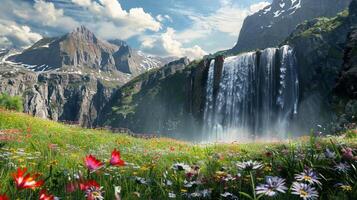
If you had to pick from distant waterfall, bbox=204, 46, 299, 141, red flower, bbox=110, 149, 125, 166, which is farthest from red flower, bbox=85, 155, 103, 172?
distant waterfall, bbox=204, 46, 299, 141

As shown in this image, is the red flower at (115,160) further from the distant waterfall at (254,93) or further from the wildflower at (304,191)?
the distant waterfall at (254,93)

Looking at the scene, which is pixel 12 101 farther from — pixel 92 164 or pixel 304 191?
pixel 304 191

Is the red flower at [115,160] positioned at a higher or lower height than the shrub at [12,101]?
lower

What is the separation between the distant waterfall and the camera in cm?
8156

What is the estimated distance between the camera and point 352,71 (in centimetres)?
3628

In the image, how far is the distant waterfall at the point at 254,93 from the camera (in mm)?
81562

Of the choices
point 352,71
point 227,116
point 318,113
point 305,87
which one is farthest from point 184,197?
point 305,87

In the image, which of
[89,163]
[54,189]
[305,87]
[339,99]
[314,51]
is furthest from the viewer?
[314,51]

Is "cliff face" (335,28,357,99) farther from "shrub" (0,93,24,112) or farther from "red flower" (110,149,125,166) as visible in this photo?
"shrub" (0,93,24,112)

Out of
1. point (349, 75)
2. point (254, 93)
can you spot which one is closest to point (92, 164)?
point (349, 75)

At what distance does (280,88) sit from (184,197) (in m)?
81.8

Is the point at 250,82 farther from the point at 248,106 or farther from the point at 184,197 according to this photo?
the point at 184,197

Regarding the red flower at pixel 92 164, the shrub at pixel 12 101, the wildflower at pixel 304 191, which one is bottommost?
the wildflower at pixel 304 191

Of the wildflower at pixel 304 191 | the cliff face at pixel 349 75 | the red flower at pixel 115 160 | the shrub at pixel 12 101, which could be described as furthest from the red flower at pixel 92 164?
the shrub at pixel 12 101
